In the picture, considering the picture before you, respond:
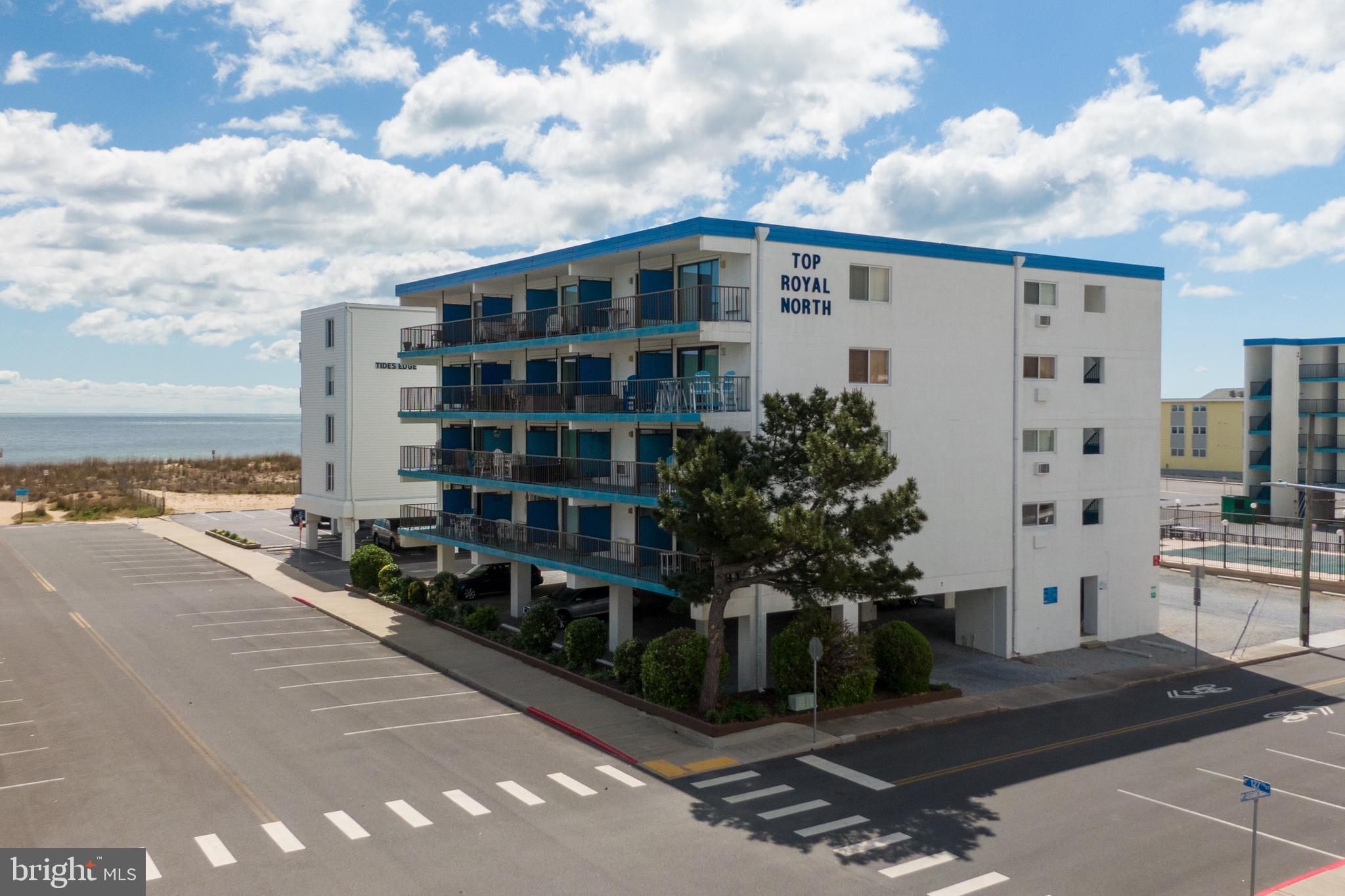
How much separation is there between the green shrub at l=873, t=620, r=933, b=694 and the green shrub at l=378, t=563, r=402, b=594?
820 inches

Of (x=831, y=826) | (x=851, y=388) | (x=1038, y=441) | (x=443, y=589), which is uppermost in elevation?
(x=851, y=388)

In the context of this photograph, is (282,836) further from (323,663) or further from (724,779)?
(323,663)

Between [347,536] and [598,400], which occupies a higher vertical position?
[598,400]

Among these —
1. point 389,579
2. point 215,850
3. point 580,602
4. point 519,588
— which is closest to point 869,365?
point 580,602

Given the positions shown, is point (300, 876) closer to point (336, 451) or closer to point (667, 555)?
point (667, 555)

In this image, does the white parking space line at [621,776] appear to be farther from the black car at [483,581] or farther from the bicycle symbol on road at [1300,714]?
the black car at [483,581]

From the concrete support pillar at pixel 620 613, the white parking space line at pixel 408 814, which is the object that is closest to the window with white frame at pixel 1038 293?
the concrete support pillar at pixel 620 613

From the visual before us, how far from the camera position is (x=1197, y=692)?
2744cm

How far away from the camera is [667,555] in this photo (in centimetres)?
2711

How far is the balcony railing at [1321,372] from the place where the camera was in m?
70.2

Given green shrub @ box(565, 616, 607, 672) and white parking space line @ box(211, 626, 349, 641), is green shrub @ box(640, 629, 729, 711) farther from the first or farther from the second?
white parking space line @ box(211, 626, 349, 641)

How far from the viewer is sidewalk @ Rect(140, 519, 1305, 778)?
21672 millimetres

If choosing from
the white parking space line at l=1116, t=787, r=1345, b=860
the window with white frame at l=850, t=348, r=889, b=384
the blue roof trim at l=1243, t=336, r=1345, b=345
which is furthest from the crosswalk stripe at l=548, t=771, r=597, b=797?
the blue roof trim at l=1243, t=336, r=1345, b=345

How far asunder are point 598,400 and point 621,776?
1287cm
